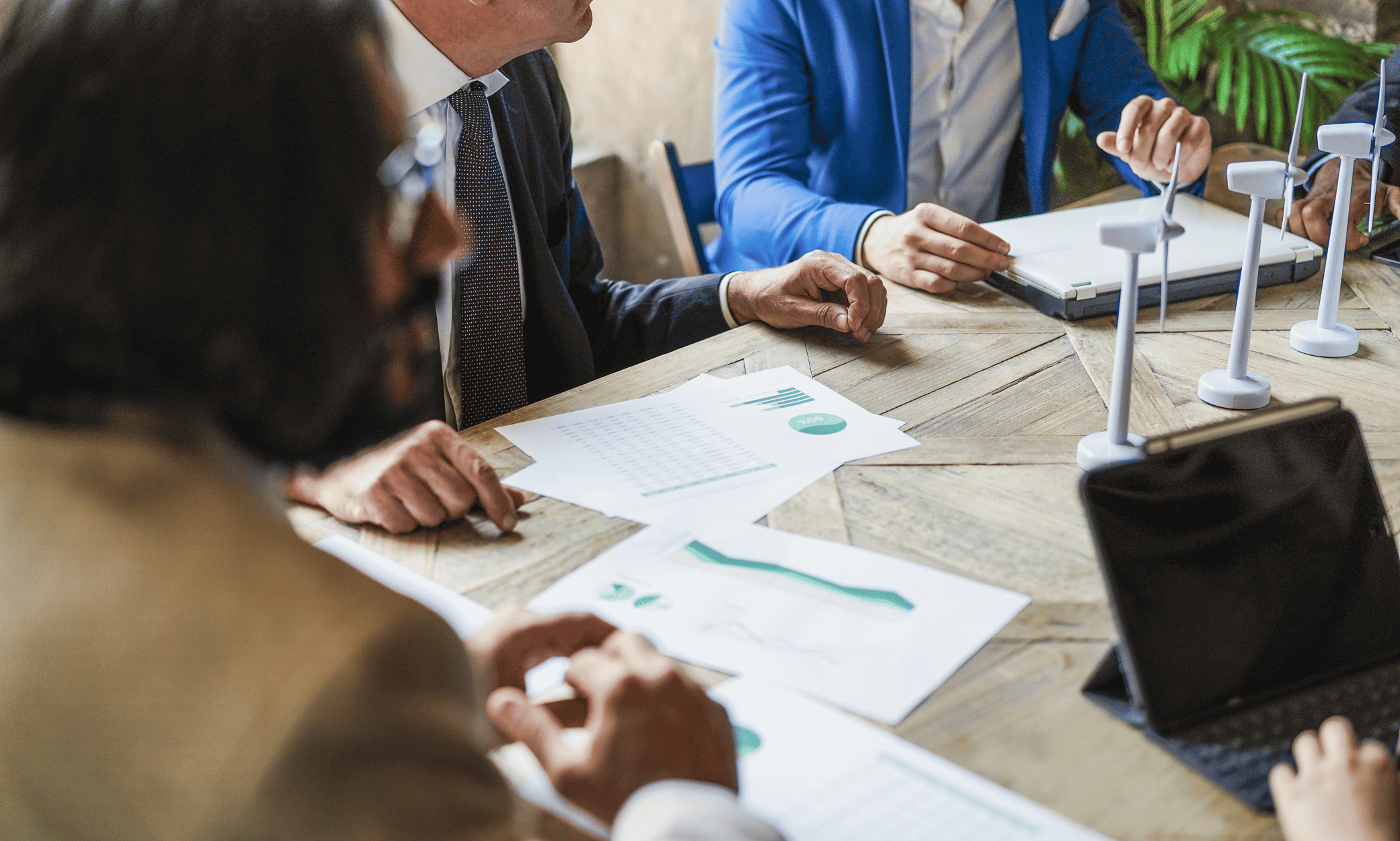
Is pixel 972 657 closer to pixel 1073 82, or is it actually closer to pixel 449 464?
pixel 449 464

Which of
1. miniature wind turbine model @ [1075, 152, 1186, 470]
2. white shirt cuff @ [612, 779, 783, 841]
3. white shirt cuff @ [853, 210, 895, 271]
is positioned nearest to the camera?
white shirt cuff @ [612, 779, 783, 841]

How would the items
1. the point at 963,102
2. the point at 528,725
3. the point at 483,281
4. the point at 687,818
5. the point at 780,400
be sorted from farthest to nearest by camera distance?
the point at 963,102 < the point at 483,281 < the point at 780,400 < the point at 528,725 < the point at 687,818

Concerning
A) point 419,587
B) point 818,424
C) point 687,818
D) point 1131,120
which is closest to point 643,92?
point 1131,120

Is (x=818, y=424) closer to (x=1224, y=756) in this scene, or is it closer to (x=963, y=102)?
(x=1224, y=756)

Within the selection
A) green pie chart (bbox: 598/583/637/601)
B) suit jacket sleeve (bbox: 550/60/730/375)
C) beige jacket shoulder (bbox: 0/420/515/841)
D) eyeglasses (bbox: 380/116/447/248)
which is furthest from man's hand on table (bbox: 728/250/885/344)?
beige jacket shoulder (bbox: 0/420/515/841)

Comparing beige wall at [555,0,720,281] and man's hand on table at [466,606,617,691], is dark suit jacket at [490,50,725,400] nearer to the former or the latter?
man's hand on table at [466,606,617,691]

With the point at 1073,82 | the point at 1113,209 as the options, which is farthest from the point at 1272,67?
the point at 1113,209

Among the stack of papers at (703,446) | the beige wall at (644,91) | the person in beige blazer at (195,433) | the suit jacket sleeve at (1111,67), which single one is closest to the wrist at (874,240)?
the stack of papers at (703,446)

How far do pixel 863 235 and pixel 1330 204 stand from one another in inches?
28.7

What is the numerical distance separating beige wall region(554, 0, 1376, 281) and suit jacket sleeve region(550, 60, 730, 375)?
59.2 inches

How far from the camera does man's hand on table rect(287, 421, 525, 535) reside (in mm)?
921

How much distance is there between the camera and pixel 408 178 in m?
0.48

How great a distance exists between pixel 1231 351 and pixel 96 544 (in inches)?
43.7

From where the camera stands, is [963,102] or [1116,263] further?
[963,102]
